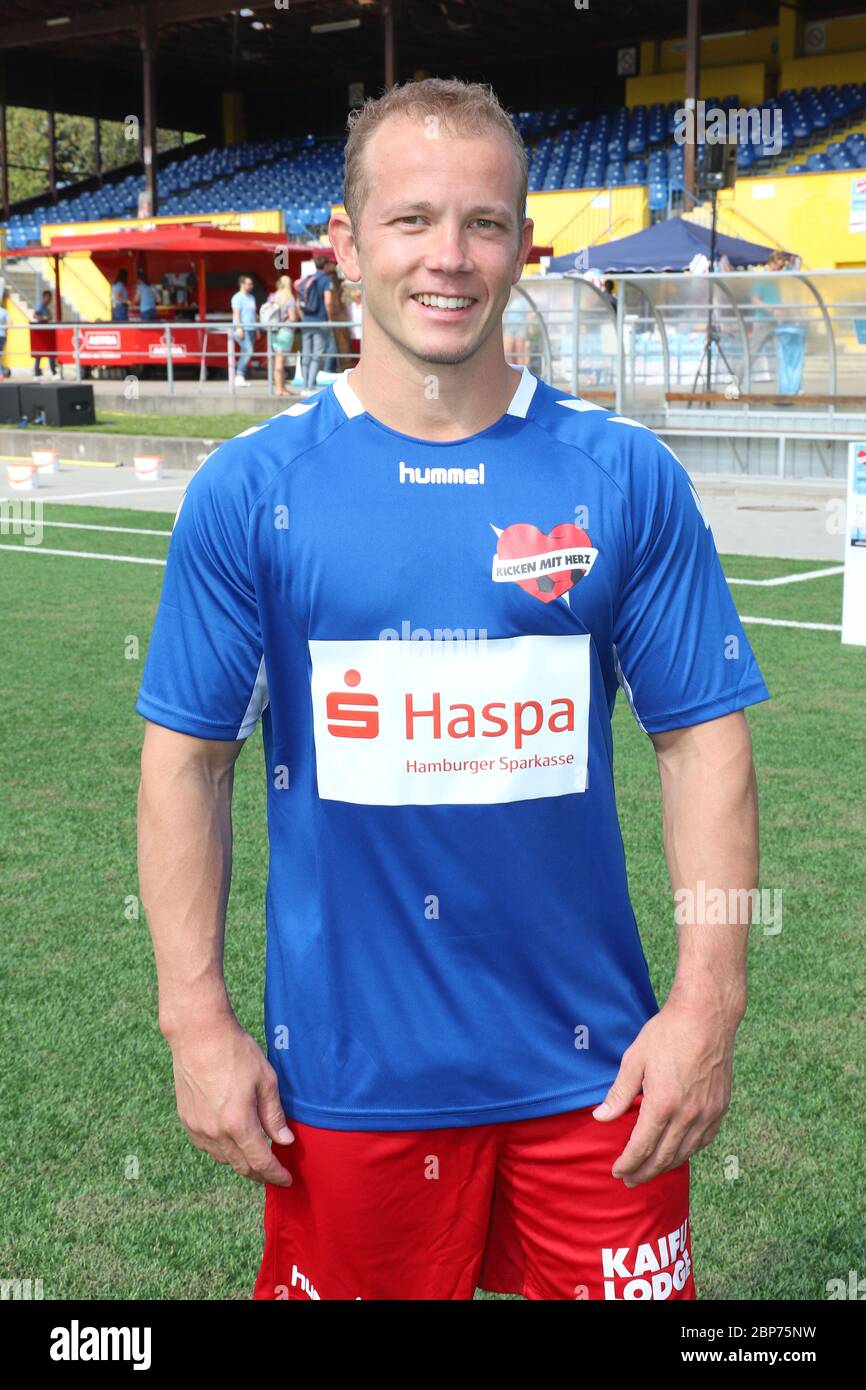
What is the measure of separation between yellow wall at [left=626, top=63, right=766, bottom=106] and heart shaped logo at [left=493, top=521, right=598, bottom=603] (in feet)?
→ 133

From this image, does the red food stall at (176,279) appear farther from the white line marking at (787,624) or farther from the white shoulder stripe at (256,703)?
the white shoulder stripe at (256,703)

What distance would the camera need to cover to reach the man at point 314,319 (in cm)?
2272

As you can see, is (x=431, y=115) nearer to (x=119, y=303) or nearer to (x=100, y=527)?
(x=100, y=527)

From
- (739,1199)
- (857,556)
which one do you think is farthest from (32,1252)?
(857,556)

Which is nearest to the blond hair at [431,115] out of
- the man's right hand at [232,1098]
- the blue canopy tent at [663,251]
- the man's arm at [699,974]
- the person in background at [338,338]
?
the man's arm at [699,974]

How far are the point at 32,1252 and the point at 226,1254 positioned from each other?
1.36ft

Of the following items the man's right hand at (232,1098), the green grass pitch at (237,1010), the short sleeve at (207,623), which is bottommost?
the green grass pitch at (237,1010)

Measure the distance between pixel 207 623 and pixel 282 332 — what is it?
22563 mm

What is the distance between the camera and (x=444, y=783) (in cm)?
209

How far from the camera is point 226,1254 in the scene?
3.39 meters

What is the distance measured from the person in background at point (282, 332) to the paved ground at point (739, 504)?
3.63 meters

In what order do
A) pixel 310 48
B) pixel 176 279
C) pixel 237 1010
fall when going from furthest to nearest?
pixel 310 48, pixel 176 279, pixel 237 1010

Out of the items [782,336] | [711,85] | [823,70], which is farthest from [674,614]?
[711,85]

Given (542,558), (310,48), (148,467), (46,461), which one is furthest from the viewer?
(310,48)
